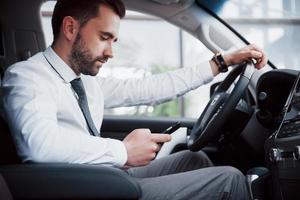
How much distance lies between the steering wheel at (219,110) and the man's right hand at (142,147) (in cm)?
25

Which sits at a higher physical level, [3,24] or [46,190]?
[3,24]

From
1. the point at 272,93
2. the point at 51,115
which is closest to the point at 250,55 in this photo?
the point at 272,93

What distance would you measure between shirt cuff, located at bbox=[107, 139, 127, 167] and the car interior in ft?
0.27

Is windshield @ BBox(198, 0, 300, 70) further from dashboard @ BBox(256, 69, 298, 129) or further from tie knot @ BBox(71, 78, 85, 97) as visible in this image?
tie knot @ BBox(71, 78, 85, 97)

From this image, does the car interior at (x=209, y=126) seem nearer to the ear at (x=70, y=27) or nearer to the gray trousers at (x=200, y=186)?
the gray trousers at (x=200, y=186)

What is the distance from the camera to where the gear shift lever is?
4.75ft

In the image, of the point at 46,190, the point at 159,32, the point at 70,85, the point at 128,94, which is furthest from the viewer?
the point at 159,32

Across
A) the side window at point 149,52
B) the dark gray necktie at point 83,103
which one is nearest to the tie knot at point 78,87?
the dark gray necktie at point 83,103

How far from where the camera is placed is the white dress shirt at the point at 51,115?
1.26 meters

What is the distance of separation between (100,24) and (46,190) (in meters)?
0.57

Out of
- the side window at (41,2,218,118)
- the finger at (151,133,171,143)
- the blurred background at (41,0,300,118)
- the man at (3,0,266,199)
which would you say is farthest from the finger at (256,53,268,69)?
the side window at (41,2,218,118)

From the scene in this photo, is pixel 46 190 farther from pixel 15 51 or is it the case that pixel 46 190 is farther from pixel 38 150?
pixel 15 51

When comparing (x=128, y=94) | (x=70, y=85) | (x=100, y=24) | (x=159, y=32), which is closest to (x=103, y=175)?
(x=70, y=85)

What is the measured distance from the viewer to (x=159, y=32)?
6832 mm
